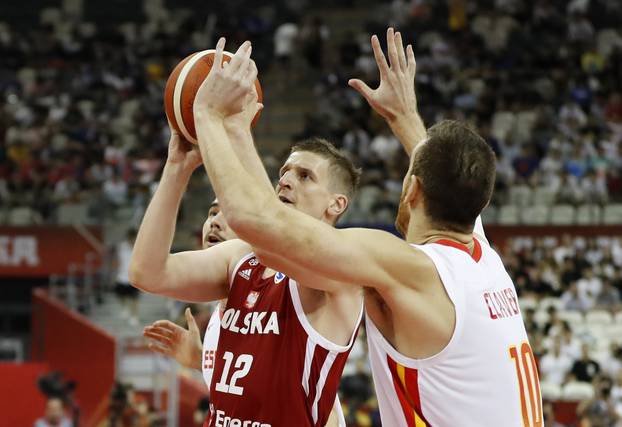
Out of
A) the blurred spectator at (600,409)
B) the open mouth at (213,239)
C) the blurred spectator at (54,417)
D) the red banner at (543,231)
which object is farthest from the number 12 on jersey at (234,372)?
the red banner at (543,231)

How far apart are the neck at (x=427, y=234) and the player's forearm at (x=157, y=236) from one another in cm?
115

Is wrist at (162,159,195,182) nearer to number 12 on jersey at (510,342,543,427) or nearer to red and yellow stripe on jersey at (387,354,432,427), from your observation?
red and yellow stripe on jersey at (387,354,432,427)

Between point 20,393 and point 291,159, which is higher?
point 291,159

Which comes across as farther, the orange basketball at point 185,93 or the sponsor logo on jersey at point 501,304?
the orange basketball at point 185,93

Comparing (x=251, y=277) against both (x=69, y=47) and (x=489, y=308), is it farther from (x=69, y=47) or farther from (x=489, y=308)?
(x=69, y=47)

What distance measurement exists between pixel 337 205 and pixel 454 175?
3.77 ft

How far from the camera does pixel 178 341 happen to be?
497 centimetres

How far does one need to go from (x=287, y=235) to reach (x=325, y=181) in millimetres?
1334

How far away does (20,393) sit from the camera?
15195mm

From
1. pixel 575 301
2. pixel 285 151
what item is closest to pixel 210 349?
pixel 575 301

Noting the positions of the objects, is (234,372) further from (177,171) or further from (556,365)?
(556,365)

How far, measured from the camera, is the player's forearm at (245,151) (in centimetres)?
326

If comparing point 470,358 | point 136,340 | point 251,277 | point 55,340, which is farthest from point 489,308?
point 55,340

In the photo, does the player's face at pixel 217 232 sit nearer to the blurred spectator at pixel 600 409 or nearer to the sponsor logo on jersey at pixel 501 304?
the sponsor logo on jersey at pixel 501 304
